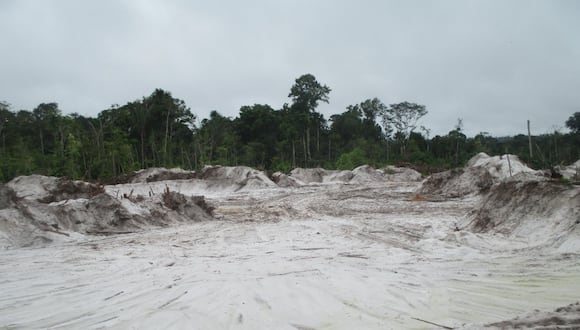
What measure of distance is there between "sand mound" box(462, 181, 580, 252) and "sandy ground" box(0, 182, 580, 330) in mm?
350

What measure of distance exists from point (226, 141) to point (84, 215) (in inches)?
1305

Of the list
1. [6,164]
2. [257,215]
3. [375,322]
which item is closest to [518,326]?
[375,322]

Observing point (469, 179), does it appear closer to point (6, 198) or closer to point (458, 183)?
point (458, 183)

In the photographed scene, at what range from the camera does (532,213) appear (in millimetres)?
7555

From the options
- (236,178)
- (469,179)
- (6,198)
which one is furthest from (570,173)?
(6,198)

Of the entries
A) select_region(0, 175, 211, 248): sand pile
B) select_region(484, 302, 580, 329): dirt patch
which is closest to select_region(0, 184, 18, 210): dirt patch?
select_region(0, 175, 211, 248): sand pile

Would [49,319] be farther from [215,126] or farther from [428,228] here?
[215,126]

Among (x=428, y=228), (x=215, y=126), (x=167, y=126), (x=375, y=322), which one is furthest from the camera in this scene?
(x=215, y=126)

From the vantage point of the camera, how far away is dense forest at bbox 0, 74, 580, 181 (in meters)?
35.0

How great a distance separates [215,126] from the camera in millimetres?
42031

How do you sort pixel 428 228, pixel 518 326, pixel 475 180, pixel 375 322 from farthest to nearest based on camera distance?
pixel 475 180, pixel 428 228, pixel 375 322, pixel 518 326

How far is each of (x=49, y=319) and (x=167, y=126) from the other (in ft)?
119

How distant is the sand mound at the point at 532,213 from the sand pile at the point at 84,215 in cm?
753

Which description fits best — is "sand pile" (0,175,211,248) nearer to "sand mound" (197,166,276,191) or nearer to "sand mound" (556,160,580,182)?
"sand mound" (556,160,580,182)
